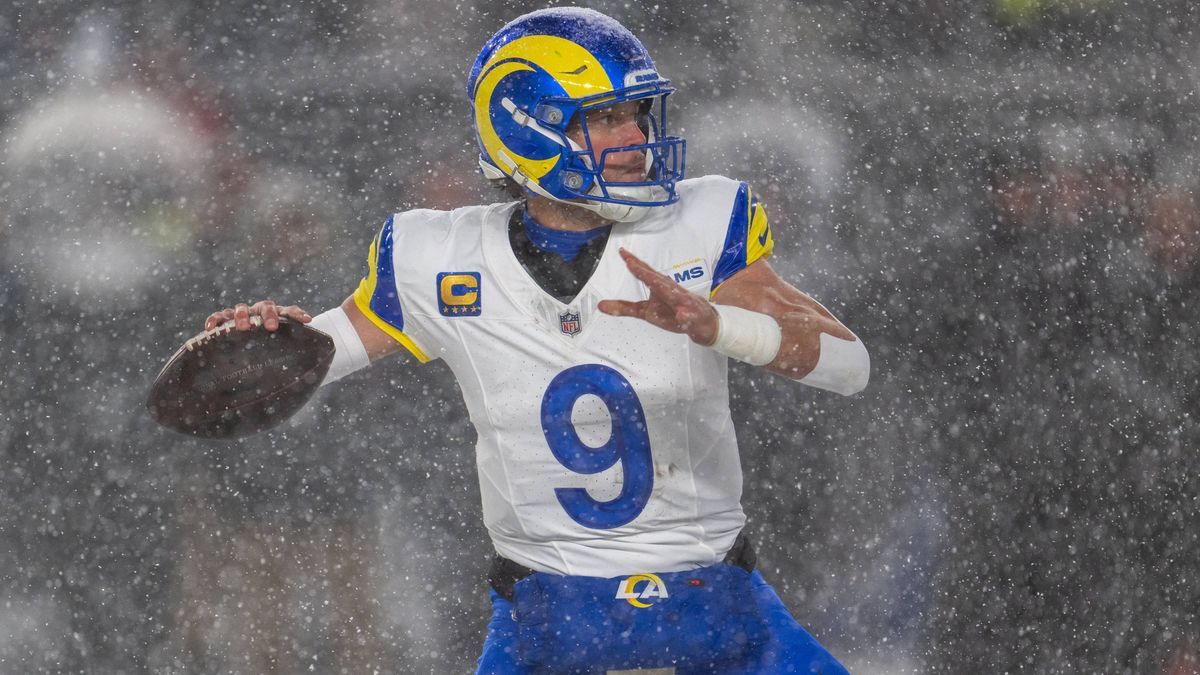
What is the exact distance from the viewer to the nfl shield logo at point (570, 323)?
10.4ft

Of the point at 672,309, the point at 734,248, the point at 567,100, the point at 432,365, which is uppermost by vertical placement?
the point at 567,100

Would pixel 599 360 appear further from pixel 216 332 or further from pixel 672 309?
pixel 216 332

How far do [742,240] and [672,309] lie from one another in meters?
0.45

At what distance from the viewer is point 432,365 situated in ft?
13.3

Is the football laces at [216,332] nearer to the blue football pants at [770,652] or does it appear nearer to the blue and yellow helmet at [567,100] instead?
the blue and yellow helmet at [567,100]

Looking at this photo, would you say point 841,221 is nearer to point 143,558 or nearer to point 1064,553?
point 1064,553

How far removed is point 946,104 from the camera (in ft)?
15.1

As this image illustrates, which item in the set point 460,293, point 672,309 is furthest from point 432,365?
point 672,309

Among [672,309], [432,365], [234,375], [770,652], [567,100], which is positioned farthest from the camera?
[432,365]

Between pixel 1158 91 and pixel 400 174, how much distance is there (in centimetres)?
257

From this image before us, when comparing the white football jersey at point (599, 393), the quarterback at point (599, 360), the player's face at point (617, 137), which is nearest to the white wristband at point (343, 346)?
the quarterback at point (599, 360)

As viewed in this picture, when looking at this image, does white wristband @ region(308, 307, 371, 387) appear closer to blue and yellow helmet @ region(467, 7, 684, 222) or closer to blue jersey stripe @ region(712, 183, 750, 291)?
blue and yellow helmet @ region(467, 7, 684, 222)

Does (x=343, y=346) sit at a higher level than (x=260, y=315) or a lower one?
lower

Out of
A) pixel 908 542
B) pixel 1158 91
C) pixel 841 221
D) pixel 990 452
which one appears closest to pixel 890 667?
pixel 908 542
